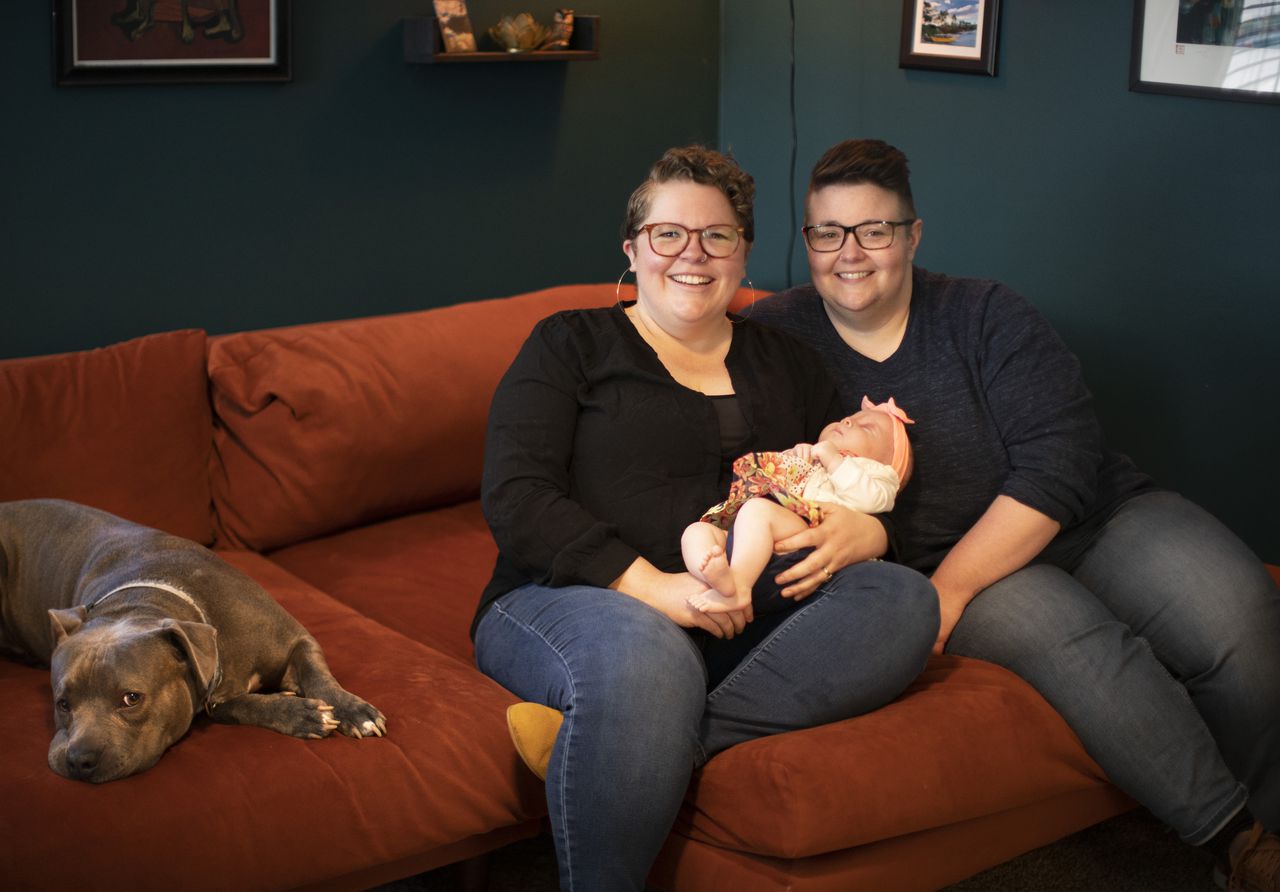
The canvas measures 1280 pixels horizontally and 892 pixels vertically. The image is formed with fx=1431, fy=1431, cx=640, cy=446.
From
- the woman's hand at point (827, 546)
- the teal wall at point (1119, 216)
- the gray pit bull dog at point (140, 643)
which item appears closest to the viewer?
the gray pit bull dog at point (140, 643)

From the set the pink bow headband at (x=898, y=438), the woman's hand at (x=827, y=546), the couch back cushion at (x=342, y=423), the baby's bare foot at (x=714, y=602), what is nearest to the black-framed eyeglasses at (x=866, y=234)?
the pink bow headband at (x=898, y=438)

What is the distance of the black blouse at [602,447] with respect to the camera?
2.28 metres

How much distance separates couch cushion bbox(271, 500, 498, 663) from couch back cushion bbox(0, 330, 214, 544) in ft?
0.83

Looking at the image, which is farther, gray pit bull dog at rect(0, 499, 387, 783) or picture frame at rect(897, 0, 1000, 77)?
picture frame at rect(897, 0, 1000, 77)

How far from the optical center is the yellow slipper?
209 cm

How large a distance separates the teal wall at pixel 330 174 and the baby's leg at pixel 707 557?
6.50ft

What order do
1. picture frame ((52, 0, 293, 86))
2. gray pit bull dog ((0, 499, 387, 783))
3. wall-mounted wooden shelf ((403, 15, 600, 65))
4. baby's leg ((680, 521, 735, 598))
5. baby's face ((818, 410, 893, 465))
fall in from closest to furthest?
1. gray pit bull dog ((0, 499, 387, 783))
2. baby's leg ((680, 521, 735, 598))
3. baby's face ((818, 410, 893, 465))
4. picture frame ((52, 0, 293, 86))
5. wall-mounted wooden shelf ((403, 15, 600, 65))

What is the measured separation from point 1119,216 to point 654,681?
75.5 inches

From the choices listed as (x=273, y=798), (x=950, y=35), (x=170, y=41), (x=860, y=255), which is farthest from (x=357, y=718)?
(x=950, y=35)

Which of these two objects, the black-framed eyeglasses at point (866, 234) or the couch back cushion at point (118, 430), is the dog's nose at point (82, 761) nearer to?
the couch back cushion at point (118, 430)

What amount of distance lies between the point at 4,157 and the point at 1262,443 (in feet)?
9.62

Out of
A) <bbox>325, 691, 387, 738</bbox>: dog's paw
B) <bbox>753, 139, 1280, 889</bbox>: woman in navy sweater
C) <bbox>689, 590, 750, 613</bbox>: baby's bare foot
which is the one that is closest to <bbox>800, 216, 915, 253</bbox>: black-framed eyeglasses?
<bbox>753, 139, 1280, 889</bbox>: woman in navy sweater

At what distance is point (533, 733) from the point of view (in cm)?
210

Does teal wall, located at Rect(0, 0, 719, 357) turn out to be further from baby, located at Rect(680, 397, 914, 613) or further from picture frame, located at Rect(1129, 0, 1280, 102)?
baby, located at Rect(680, 397, 914, 613)
